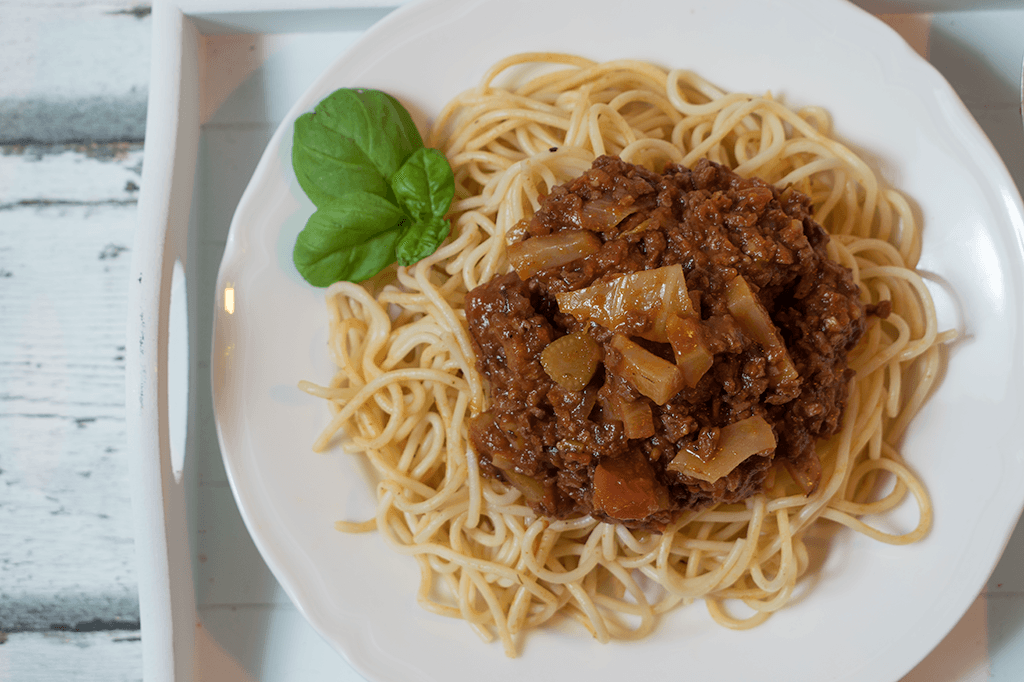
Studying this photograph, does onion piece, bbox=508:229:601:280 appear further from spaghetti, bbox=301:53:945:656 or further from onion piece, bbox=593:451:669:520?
onion piece, bbox=593:451:669:520

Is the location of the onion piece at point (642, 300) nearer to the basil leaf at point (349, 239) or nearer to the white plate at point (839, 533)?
the basil leaf at point (349, 239)

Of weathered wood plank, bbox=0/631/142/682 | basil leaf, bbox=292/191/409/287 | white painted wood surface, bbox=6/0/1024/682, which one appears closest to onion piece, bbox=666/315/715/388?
basil leaf, bbox=292/191/409/287

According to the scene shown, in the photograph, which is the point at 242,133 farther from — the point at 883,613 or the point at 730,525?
the point at 883,613

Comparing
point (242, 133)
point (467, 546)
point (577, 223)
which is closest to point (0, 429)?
point (242, 133)

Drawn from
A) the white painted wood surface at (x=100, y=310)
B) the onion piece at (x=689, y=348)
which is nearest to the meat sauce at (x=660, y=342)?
the onion piece at (x=689, y=348)

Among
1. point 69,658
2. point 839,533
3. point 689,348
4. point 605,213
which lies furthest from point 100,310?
point 839,533

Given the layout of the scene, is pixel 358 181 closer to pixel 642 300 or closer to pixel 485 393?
pixel 485 393

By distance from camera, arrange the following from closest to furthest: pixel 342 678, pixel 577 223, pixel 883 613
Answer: pixel 577 223 → pixel 883 613 → pixel 342 678
